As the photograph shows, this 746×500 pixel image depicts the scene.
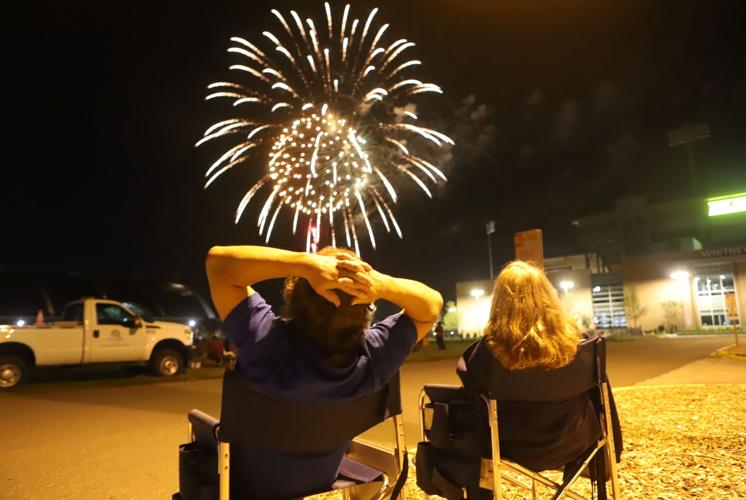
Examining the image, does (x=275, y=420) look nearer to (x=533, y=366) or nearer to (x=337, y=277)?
(x=337, y=277)

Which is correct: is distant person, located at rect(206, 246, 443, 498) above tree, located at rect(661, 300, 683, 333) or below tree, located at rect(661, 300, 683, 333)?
above

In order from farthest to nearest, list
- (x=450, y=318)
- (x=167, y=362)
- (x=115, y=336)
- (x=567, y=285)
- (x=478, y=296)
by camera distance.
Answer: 1. (x=450, y=318)
2. (x=478, y=296)
3. (x=567, y=285)
4. (x=167, y=362)
5. (x=115, y=336)

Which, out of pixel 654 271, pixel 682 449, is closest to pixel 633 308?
pixel 654 271

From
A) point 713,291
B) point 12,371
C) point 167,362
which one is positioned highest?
point 713,291

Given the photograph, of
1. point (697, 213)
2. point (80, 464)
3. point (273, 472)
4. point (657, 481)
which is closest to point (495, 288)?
point (273, 472)

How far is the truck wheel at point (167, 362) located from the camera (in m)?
14.0

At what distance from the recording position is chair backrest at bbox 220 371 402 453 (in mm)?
1796

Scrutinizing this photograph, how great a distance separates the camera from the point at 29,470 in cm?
483

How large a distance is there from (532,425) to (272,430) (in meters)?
1.43

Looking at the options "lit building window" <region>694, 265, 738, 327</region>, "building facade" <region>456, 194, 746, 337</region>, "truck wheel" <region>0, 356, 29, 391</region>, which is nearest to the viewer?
"truck wheel" <region>0, 356, 29, 391</region>

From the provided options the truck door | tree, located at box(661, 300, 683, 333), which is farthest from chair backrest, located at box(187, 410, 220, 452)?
tree, located at box(661, 300, 683, 333)

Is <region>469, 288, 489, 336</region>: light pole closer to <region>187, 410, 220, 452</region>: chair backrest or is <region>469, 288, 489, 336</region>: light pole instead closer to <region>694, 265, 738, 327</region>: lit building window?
<region>694, 265, 738, 327</region>: lit building window

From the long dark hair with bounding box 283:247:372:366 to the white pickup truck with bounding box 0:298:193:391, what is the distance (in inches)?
498

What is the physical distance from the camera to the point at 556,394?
252 cm
